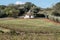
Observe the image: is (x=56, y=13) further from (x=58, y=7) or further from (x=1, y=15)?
(x=1, y=15)

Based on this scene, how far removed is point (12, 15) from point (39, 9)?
19306mm

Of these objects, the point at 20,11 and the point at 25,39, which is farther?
the point at 20,11

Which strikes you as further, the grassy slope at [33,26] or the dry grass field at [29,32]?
the grassy slope at [33,26]

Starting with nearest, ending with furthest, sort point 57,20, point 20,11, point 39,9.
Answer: point 57,20
point 20,11
point 39,9

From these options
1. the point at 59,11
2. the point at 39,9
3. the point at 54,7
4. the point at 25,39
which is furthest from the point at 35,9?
the point at 25,39

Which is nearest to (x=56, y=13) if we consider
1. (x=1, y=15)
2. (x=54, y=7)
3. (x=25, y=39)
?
(x=54, y=7)

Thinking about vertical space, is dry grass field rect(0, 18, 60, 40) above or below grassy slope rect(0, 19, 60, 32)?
above

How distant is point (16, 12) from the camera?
69.1 meters

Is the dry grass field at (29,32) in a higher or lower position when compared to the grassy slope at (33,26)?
higher

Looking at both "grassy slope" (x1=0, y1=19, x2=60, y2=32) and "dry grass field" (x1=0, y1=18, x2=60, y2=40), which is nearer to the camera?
→ "dry grass field" (x1=0, y1=18, x2=60, y2=40)

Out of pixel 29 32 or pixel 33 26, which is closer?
pixel 29 32

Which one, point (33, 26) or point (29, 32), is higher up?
point (29, 32)

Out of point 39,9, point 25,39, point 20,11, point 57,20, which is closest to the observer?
point 25,39

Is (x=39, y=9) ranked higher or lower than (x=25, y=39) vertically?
lower
